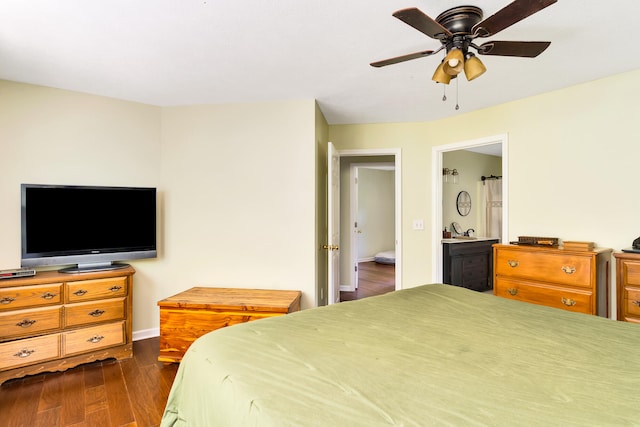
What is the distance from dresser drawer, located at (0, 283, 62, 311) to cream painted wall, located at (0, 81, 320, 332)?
29.5 inches

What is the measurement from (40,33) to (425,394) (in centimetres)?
281

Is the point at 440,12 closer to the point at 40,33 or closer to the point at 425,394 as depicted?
the point at 425,394

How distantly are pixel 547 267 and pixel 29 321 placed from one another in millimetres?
4041

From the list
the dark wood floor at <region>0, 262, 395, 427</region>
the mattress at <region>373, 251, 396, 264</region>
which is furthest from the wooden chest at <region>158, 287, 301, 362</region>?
the mattress at <region>373, 251, 396, 264</region>

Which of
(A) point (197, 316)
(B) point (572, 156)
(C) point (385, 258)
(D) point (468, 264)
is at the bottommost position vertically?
(C) point (385, 258)

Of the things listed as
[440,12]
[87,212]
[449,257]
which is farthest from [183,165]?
[449,257]

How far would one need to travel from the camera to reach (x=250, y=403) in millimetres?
843

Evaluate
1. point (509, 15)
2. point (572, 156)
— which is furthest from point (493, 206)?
point (509, 15)

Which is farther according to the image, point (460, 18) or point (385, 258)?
point (385, 258)

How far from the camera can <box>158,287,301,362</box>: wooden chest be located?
8.50ft

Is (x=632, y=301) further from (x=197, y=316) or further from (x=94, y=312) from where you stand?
(x=94, y=312)

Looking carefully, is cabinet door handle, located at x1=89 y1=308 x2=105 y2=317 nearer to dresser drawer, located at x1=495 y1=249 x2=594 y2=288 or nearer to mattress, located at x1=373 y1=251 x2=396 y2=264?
dresser drawer, located at x1=495 y1=249 x2=594 y2=288

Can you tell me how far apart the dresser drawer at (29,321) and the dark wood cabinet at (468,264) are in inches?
156

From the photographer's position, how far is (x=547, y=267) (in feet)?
8.47
